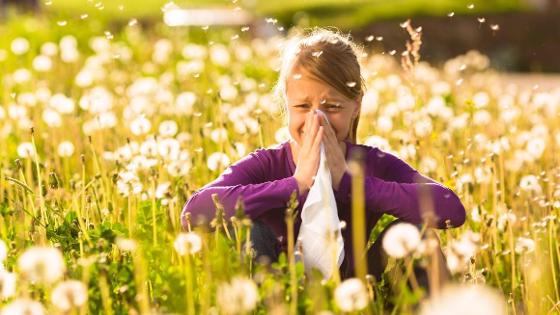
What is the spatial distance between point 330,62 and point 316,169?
0.36 m

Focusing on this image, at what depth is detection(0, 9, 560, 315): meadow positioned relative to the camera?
92.2 inches

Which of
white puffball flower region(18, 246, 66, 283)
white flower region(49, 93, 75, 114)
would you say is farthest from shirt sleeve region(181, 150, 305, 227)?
white flower region(49, 93, 75, 114)

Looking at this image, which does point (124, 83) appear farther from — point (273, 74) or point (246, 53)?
point (246, 53)

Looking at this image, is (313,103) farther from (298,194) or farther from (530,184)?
(530,184)

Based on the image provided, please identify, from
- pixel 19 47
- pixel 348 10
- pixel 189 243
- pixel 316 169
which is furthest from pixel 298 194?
pixel 348 10

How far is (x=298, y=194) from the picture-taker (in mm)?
2961

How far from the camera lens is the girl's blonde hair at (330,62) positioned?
308 cm

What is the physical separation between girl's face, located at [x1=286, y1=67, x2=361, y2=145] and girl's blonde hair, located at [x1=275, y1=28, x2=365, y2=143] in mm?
21

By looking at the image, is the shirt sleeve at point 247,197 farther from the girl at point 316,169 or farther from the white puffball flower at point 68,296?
the white puffball flower at point 68,296

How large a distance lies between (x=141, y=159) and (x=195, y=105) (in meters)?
1.84

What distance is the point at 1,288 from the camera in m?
2.26

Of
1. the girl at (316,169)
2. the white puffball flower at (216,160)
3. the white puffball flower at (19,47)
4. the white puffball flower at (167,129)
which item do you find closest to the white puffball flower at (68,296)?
the girl at (316,169)

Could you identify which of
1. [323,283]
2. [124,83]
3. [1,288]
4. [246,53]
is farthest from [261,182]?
[246,53]

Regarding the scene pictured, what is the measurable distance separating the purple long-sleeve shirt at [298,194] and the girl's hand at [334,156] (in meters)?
0.02
